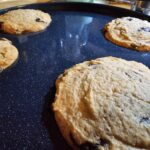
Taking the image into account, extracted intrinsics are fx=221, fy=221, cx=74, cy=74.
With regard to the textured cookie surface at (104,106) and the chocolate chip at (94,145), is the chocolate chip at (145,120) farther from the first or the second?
the chocolate chip at (94,145)

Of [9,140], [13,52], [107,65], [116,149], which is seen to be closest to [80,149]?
[116,149]

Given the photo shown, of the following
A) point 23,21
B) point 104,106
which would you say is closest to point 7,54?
point 23,21

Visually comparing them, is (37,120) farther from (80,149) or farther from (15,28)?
(15,28)

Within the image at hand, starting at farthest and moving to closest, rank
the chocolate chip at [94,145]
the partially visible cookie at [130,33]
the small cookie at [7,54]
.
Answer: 1. the partially visible cookie at [130,33]
2. the small cookie at [7,54]
3. the chocolate chip at [94,145]

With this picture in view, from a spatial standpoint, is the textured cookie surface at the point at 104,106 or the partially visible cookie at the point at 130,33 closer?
the textured cookie surface at the point at 104,106

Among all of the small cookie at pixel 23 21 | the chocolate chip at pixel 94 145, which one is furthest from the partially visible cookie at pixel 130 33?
the chocolate chip at pixel 94 145

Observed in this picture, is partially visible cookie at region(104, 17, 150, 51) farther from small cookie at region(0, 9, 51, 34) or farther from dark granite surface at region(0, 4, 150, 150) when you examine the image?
small cookie at region(0, 9, 51, 34)
